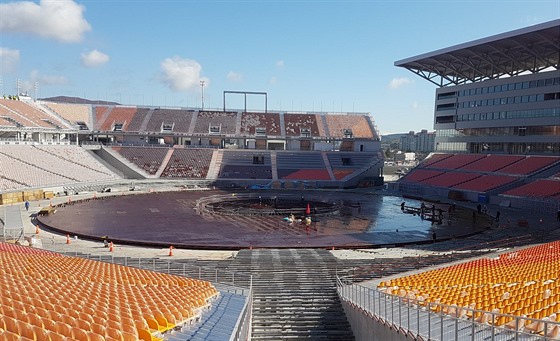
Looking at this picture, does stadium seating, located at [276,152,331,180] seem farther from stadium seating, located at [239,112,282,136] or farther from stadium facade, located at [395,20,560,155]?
stadium facade, located at [395,20,560,155]

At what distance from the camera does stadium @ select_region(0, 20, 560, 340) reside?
10.8m

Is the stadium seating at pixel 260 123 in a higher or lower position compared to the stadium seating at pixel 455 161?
higher

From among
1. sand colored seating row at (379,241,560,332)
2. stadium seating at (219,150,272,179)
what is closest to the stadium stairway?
sand colored seating row at (379,241,560,332)

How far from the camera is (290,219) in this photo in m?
37.4

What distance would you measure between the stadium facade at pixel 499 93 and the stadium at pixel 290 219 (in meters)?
0.26

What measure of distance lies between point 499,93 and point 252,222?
42.2 meters

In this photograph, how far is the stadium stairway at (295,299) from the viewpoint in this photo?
625 inches

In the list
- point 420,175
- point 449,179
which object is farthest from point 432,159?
point 449,179

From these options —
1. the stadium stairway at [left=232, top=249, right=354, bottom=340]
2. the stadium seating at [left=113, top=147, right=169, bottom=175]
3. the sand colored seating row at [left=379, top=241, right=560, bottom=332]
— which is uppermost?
the stadium seating at [left=113, top=147, right=169, bottom=175]

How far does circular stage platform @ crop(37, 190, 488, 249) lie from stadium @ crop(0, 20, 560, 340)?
257 millimetres

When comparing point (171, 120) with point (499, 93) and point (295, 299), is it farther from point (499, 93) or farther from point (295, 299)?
point (295, 299)

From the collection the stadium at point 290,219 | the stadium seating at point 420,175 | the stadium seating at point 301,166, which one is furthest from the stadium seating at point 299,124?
the stadium seating at point 420,175

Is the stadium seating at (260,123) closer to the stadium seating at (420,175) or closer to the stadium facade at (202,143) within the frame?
the stadium facade at (202,143)

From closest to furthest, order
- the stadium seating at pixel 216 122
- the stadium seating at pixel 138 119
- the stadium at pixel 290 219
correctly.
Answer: the stadium at pixel 290 219, the stadium seating at pixel 138 119, the stadium seating at pixel 216 122
